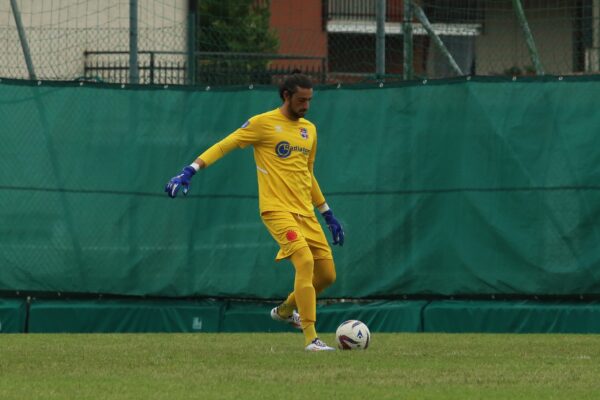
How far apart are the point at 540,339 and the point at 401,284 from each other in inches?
79.6

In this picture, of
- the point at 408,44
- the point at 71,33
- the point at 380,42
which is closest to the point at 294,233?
the point at 380,42

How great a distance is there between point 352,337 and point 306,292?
1.58 ft

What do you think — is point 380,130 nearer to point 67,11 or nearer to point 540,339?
point 540,339

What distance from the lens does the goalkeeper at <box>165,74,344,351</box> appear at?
1022 cm

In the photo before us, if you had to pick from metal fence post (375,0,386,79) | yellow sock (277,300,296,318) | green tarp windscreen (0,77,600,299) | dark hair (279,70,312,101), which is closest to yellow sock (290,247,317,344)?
yellow sock (277,300,296,318)

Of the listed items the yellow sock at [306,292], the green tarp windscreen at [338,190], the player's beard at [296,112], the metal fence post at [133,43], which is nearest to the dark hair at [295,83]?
the player's beard at [296,112]

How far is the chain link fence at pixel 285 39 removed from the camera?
17578 millimetres

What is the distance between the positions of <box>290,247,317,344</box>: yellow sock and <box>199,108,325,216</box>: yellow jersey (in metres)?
0.44

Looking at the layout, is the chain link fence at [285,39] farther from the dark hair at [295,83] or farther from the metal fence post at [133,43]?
the dark hair at [295,83]

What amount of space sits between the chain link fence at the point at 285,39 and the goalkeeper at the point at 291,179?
3.92 m

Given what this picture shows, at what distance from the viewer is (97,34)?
21875 mm

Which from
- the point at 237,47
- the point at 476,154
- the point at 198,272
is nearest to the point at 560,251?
the point at 476,154

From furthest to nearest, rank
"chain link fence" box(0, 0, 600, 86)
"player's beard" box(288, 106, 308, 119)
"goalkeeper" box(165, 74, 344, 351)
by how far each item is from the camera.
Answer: "chain link fence" box(0, 0, 600, 86) → "player's beard" box(288, 106, 308, 119) → "goalkeeper" box(165, 74, 344, 351)

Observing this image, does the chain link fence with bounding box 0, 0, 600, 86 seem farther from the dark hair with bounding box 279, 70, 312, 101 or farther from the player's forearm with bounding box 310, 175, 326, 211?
the dark hair with bounding box 279, 70, 312, 101
